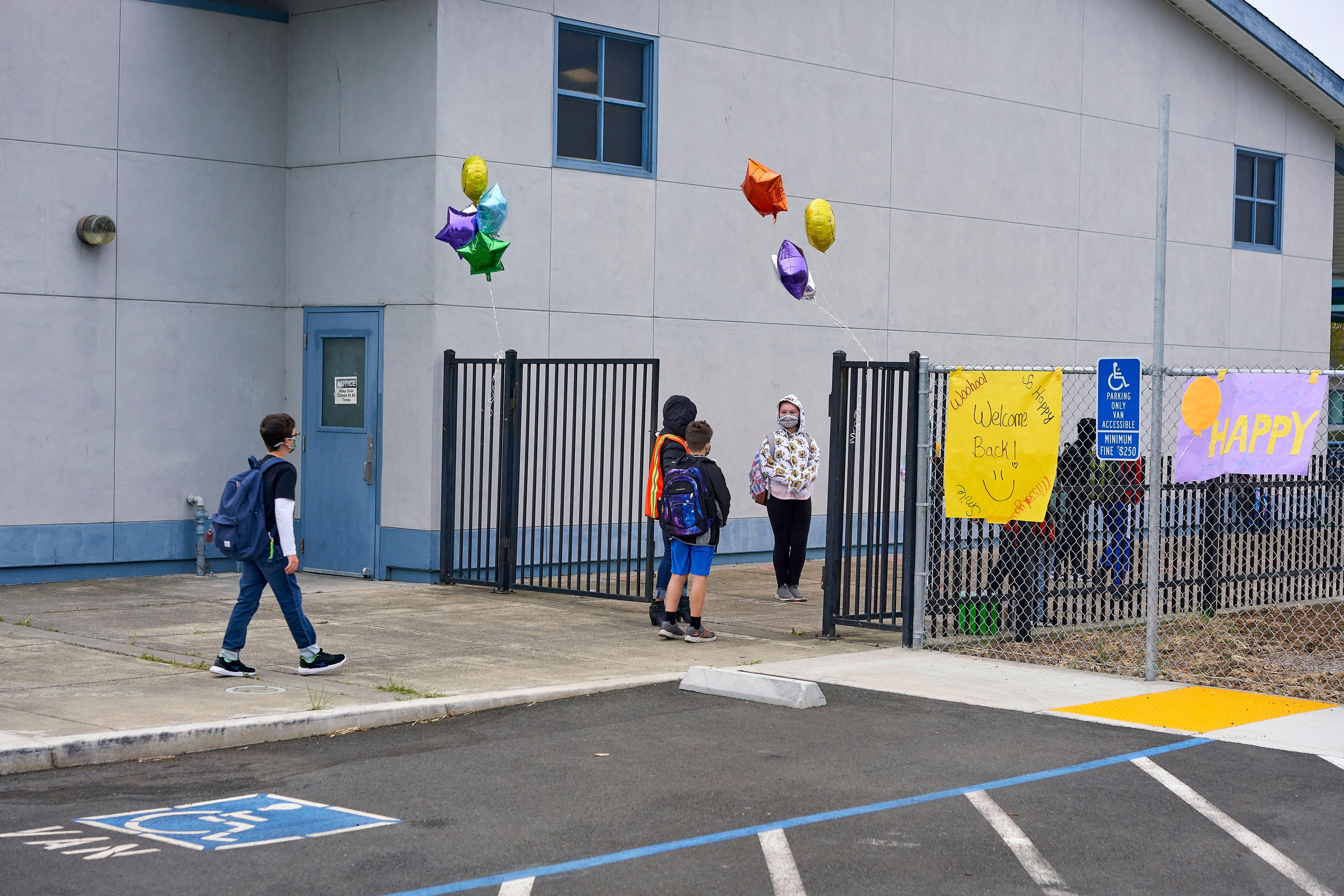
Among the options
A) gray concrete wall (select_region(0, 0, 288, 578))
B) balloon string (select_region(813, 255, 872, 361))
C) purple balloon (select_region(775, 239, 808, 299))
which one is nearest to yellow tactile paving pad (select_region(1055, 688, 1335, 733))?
purple balloon (select_region(775, 239, 808, 299))

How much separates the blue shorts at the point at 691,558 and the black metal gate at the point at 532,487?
1427 millimetres

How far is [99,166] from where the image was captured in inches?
572

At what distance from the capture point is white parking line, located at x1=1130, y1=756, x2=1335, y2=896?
5.62 m

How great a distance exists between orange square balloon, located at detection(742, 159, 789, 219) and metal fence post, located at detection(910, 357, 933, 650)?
11.8 ft

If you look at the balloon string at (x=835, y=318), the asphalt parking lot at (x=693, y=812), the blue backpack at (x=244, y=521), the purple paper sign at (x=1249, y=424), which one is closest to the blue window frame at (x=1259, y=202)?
the balloon string at (x=835, y=318)

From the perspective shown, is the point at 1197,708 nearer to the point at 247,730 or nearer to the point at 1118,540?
the point at 1118,540

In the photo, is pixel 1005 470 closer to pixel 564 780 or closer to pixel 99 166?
pixel 564 780

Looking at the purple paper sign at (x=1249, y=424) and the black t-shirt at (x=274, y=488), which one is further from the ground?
the purple paper sign at (x=1249, y=424)

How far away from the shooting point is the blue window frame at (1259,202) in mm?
22953

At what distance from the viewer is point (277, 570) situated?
9.33 meters

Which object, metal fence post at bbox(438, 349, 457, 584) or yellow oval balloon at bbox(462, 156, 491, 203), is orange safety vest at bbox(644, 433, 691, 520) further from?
yellow oval balloon at bbox(462, 156, 491, 203)

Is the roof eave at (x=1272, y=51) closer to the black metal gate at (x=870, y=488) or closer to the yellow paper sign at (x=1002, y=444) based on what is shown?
the black metal gate at (x=870, y=488)

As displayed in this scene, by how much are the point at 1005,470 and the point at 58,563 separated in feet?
30.0

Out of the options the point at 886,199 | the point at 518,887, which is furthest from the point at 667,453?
the point at 886,199
